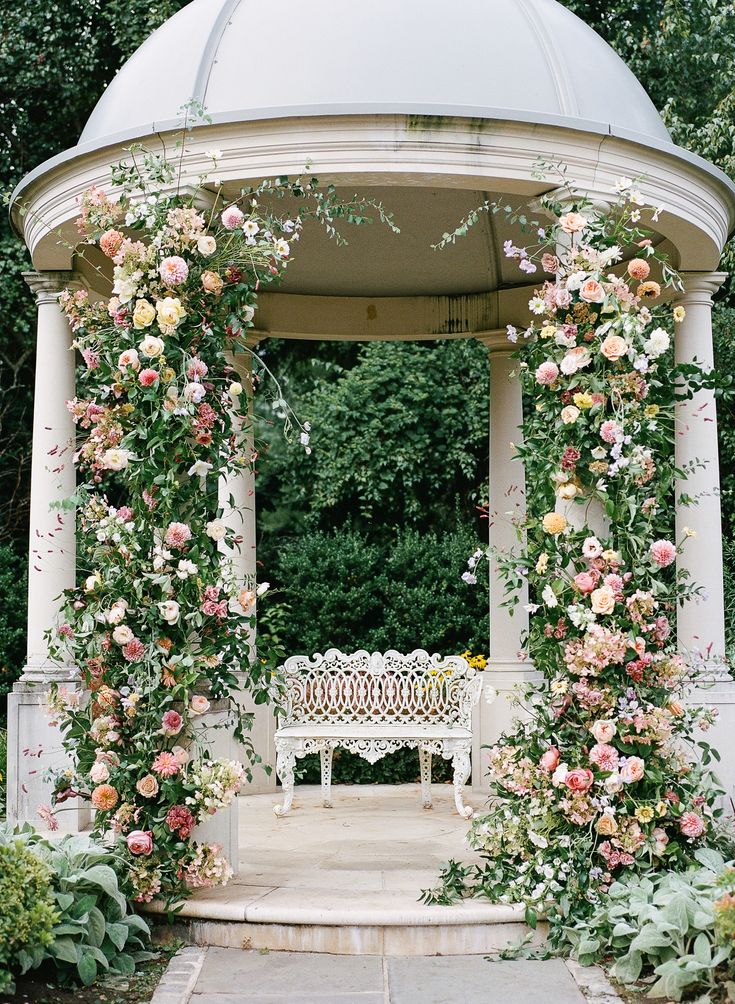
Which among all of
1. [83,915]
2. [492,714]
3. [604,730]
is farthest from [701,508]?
[83,915]

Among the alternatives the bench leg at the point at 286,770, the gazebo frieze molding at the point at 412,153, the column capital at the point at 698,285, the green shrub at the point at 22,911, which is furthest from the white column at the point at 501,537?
the green shrub at the point at 22,911

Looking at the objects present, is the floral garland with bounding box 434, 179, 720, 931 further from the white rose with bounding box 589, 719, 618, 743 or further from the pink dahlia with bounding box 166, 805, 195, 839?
the pink dahlia with bounding box 166, 805, 195, 839

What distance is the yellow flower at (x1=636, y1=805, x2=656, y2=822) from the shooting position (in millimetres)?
5500

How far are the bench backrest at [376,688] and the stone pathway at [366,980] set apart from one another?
11.7 feet

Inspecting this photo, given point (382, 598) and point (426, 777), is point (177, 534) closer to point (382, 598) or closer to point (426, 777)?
point (426, 777)

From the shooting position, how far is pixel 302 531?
14508mm

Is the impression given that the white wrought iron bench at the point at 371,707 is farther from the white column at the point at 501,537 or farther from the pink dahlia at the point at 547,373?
the pink dahlia at the point at 547,373

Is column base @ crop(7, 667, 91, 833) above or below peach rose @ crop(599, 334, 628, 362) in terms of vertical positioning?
below

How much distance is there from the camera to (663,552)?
567cm

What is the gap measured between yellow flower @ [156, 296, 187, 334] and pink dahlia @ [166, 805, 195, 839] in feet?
7.94

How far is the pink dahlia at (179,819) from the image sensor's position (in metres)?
5.62

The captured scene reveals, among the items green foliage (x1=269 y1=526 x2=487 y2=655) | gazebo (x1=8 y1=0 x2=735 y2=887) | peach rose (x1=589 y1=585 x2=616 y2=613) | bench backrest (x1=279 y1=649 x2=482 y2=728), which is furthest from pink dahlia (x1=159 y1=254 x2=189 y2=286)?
green foliage (x1=269 y1=526 x2=487 y2=655)

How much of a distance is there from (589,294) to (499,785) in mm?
2604

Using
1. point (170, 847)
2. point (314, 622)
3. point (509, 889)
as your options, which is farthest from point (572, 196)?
point (314, 622)
